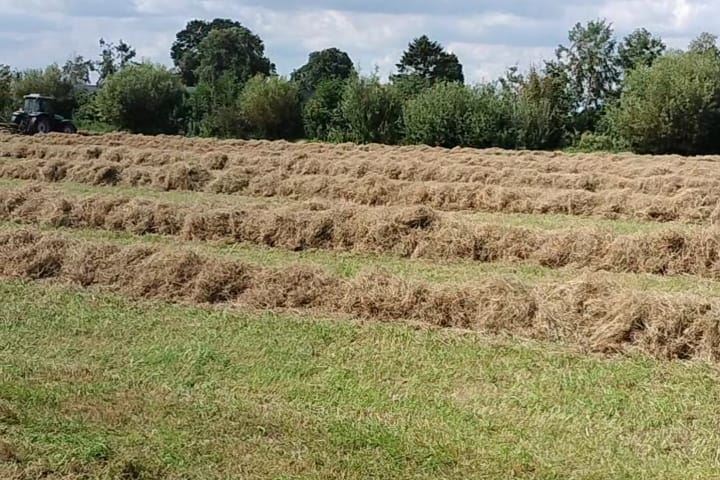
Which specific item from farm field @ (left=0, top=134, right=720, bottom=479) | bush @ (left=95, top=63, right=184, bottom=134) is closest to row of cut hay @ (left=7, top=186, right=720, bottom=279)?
farm field @ (left=0, top=134, right=720, bottom=479)

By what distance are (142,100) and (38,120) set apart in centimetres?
1023

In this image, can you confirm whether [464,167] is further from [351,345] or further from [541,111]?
[541,111]

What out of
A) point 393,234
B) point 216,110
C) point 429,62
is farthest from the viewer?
point 429,62

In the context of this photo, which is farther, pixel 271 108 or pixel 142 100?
pixel 142 100

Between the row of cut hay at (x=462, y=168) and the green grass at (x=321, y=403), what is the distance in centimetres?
1012

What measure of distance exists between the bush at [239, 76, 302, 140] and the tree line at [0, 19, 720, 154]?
0.21ft

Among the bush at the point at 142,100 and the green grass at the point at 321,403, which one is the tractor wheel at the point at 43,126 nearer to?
the bush at the point at 142,100

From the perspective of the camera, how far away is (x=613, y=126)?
39.3m

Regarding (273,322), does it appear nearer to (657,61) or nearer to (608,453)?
(608,453)

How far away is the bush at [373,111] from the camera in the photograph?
4228 cm

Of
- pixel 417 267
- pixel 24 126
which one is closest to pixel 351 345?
pixel 417 267

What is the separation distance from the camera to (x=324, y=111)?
150 feet

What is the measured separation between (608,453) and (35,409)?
3.61m

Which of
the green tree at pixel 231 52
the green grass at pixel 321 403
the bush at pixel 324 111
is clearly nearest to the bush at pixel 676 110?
the bush at pixel 324 111
